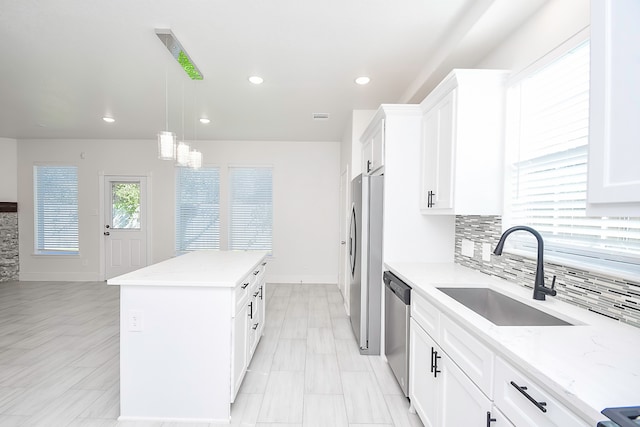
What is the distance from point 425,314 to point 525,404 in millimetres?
814

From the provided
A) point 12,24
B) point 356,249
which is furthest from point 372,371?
point 12,24

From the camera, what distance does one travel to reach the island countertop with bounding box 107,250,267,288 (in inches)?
72.6

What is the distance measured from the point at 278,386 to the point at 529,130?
2.48 meters

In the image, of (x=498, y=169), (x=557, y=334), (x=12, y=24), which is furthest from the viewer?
(x=12, y=24)

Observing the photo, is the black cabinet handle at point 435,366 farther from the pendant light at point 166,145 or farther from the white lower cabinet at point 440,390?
the pendant light at point 166,145

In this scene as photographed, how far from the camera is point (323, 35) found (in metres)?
2.31

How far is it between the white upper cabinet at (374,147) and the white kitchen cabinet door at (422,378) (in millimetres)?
1527

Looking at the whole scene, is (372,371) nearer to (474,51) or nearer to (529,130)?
(529,130)

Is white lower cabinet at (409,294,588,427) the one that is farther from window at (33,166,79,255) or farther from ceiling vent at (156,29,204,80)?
window at (33,166,79,255)

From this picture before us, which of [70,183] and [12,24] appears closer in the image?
[12,24]

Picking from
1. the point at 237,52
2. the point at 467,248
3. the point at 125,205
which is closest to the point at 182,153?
the point at 237,52

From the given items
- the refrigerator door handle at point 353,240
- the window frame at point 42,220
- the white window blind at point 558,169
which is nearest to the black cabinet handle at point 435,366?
the white window blind at point 558,169

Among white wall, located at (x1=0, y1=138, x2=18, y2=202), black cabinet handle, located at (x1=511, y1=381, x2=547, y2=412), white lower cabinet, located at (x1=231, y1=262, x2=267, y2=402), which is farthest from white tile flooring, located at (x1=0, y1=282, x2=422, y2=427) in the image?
white wall, located at (x1=0, y1=138, x2=18, y2=202)

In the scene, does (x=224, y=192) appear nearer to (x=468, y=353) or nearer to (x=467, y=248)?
(x=467, y=248)
